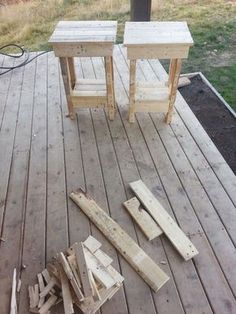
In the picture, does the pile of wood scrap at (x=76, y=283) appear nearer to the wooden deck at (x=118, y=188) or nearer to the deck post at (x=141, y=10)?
the wooden deck at (x=118, y=188)

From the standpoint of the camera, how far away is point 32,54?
3795 millimetres

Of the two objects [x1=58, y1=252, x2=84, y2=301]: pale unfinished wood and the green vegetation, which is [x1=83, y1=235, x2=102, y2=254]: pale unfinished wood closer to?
[x1=58, y1=252, x2=84, y2=301]: pale unfinished wood

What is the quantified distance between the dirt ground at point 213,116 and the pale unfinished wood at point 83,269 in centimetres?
132

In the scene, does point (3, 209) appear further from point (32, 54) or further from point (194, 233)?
point (32, 54)

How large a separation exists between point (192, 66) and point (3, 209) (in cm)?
271

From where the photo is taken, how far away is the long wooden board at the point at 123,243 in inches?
61.1

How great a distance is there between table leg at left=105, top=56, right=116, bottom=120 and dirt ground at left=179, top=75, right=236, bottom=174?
0.81 metres

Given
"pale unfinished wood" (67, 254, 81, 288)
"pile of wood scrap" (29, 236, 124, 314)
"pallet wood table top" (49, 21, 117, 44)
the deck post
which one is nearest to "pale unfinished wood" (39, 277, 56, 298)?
"pile of wood scrap" (29, 236, 124, 314)

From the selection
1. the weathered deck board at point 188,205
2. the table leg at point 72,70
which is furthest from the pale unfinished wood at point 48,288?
the table leg at point 72,70

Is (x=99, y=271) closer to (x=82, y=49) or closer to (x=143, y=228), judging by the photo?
(x=143, y=228)

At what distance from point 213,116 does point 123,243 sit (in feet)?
5.36

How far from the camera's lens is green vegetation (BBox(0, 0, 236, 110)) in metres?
3.59

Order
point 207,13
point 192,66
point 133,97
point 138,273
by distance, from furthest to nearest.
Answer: point 207,13, point 192,66, point 133,97, point 138,273

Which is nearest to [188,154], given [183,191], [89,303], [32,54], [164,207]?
[183,191]
